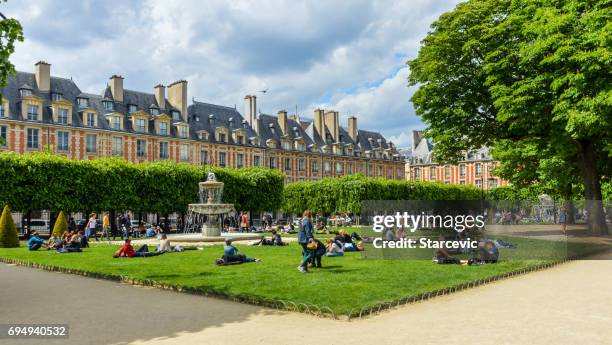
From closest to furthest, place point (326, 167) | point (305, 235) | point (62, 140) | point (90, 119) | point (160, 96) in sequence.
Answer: point (305, 235) < point (62, 140) < point (90, 119) < point (160, 96) < point (326, 167)

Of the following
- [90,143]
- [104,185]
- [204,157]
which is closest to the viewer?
[104,185]

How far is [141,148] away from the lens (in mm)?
59875

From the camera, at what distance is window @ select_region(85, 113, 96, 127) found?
2210 inches

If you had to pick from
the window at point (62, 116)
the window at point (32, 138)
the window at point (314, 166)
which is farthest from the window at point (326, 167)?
the window at point (32, 138)

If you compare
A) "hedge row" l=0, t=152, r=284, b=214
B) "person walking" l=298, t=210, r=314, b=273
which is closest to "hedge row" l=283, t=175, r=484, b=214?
"hedge row" l=0, t=152, r=284, b=214

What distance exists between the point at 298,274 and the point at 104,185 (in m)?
26.9

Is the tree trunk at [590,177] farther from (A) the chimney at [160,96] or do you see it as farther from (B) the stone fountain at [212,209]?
(A) the chimney at [160,96]

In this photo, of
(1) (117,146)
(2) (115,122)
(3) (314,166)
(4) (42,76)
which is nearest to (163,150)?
(1) (117,146)

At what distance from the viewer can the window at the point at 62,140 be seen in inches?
2125

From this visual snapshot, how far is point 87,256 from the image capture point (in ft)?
67.7

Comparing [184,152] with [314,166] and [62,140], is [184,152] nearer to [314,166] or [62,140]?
[62,140]

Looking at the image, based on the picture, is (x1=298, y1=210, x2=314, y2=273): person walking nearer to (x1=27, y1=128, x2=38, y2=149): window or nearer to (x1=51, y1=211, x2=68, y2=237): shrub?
(x1=51, y1=211, x2=68, y2=237): shrub

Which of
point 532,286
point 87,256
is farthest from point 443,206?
point 87,256

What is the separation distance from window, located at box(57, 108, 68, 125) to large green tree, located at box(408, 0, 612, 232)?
37046mm
